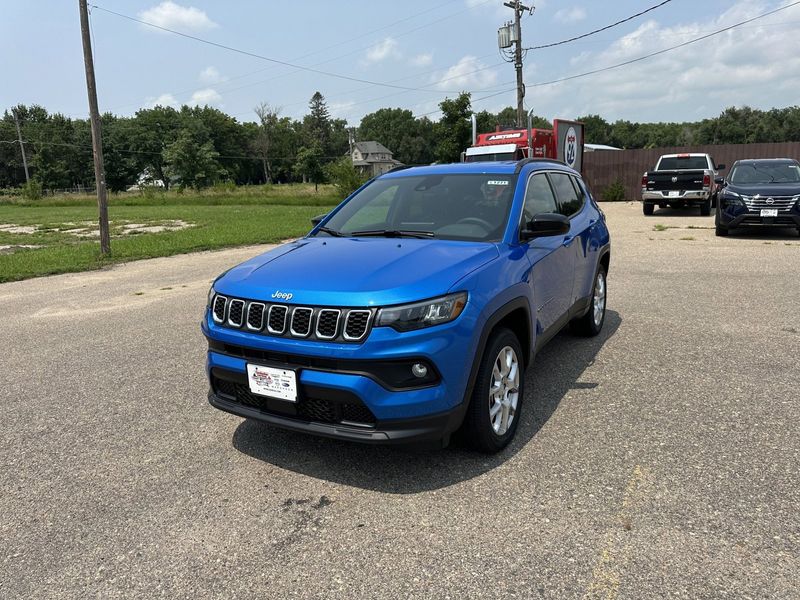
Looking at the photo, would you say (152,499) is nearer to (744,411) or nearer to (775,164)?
(744,411)

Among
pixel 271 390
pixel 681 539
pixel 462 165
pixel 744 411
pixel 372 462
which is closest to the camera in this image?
pixel 681 539

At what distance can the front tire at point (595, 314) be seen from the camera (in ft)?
18.2

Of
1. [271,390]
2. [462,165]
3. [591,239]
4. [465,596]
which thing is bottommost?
[465,596]

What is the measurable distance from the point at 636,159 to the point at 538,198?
2606cm

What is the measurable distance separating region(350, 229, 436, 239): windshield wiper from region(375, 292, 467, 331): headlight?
987 millimetres

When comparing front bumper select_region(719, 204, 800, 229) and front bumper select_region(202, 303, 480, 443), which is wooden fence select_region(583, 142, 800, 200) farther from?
front bumper select_region(202, 303, 480, 443)

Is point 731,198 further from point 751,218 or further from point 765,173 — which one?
point 765,173

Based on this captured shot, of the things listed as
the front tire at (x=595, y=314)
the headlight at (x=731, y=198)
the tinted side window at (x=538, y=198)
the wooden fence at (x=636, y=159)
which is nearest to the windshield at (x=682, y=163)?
the wooden fence at (x=636, y=159)

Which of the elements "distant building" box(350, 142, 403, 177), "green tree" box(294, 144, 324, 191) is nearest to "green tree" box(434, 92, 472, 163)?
"green tree" box(294, 144, 324, 191)

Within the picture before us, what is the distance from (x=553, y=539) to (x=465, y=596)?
1.84 feet

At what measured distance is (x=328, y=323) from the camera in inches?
113

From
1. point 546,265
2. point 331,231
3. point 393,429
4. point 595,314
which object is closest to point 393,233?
point 331,231

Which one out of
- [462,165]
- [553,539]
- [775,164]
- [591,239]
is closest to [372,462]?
[553,539]

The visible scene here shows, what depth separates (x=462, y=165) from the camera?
15.4 feet
